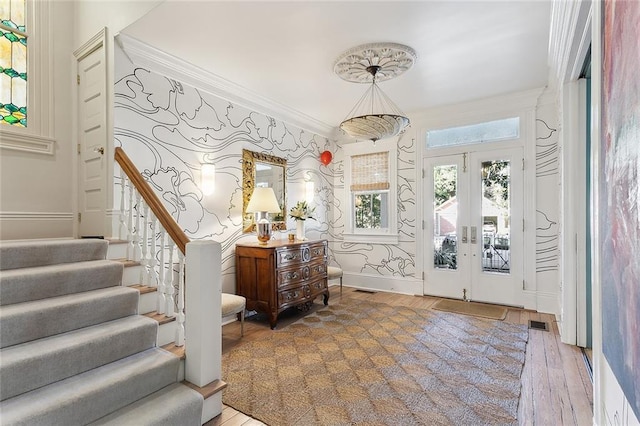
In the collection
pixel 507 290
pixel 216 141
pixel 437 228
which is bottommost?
pixel 507 290

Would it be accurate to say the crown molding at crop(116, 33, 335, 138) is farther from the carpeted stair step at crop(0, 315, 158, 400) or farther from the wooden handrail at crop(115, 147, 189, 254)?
the carpeted stair step at crop(0, 315, 158, 400)

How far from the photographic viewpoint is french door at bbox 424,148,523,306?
14.0 ft

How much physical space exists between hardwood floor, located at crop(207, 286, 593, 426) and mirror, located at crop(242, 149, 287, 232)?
1.31m

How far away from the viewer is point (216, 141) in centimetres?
372

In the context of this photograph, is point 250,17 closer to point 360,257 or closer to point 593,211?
point 593,211

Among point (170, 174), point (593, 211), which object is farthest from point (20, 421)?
point (593, 211)

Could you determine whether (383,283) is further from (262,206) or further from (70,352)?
(70,352)

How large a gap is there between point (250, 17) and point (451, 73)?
7.68 ft

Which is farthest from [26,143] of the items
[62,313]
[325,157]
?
[325,157]

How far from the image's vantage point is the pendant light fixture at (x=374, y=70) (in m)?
2.97

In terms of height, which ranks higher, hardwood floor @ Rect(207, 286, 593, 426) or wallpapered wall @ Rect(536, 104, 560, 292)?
wallpapered wall @ Rect(536, 104, 560, 292)

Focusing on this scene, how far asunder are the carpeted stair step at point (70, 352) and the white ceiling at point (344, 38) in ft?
7.91

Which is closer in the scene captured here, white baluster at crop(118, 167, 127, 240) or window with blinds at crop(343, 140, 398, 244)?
white baluster at crop(118, 167, 127, 240)

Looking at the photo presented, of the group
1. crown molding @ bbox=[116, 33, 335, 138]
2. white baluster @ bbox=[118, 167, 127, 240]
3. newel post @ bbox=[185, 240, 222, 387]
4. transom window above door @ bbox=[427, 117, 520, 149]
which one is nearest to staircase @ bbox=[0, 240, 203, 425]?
newel post @ bbox=[185, 240, 222, 387]
